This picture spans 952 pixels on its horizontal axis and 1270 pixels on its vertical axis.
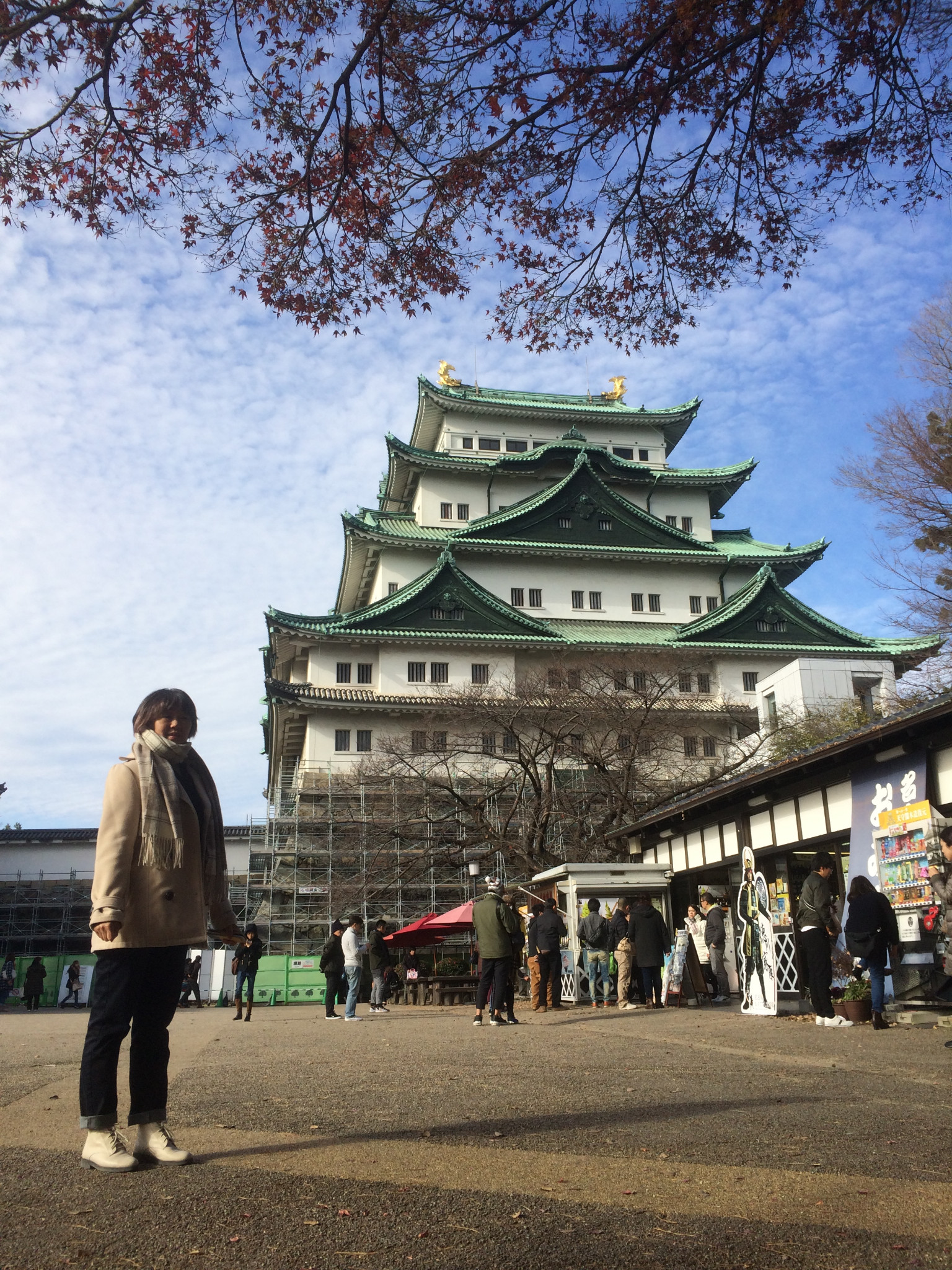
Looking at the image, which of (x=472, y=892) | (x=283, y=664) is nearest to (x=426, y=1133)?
(x=472, y=892)

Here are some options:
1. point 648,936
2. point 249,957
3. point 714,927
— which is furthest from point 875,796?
point 249,957

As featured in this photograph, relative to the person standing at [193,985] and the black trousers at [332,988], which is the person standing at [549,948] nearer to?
the black trousers at [332,988]

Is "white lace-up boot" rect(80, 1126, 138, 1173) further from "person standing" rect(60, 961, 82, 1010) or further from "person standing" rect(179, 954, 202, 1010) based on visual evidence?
"person standing" rect(60, 961, 82, 1010)

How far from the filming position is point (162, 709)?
4.61 metres

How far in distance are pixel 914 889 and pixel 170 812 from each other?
1046cm

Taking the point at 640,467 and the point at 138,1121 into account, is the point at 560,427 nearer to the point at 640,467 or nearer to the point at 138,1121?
the point at 640,467

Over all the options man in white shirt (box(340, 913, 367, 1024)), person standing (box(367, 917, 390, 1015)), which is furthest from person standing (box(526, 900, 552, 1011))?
person standing (box(367, 917, 390, 1015))

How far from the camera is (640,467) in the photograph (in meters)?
54.9

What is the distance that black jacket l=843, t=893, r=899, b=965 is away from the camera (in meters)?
10.6

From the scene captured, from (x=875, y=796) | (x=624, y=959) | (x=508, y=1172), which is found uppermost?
(x=875, y=796)

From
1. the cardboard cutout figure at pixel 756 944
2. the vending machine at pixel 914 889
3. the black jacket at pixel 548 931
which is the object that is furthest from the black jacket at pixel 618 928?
the vending machine at pixel 914 889

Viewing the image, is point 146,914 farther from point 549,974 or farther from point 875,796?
point 549,974

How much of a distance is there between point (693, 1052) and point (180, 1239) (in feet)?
21.5

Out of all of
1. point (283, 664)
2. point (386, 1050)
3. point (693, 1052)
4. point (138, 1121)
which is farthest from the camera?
point (283, 664)
